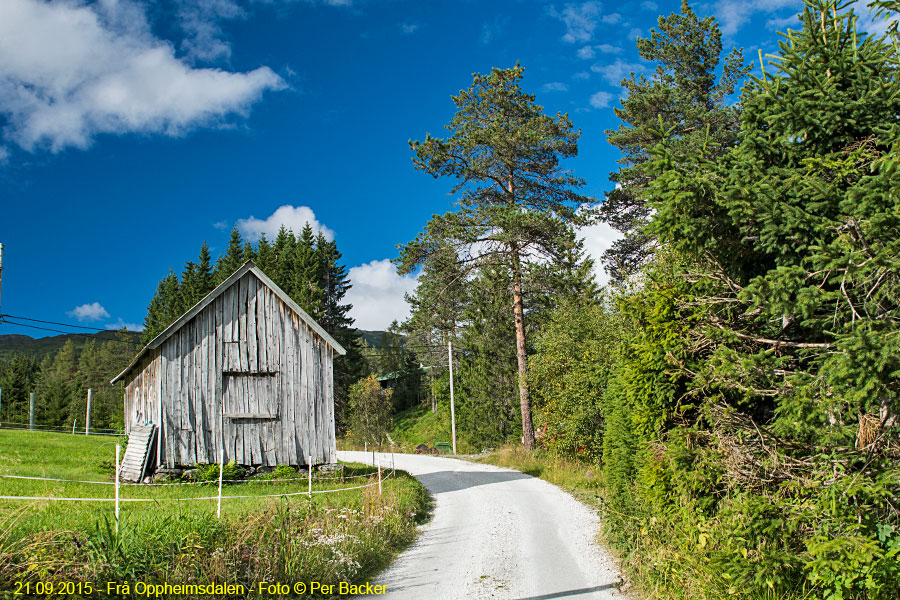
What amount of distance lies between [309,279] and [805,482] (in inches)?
1906

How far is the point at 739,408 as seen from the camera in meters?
7.38

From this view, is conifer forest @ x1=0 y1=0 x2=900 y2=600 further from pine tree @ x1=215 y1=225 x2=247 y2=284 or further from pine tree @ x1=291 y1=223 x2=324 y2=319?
pine tree @ x1=215 y1=225 x2=247 y2=284

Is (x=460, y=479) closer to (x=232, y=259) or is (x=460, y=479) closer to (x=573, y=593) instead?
(x=573, y=593)

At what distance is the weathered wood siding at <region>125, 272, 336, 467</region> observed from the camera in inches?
675

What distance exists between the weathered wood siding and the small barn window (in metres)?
0.03

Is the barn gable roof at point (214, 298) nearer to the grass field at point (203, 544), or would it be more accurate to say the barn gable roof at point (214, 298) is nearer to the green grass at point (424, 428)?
the grass field at point (203, 544)

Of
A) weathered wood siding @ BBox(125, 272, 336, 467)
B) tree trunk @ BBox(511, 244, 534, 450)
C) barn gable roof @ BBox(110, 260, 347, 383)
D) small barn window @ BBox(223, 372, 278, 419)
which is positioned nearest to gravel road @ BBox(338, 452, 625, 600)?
weathered wood siding @ BBox(125, 272, 336, 467)

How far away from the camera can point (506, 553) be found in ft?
31.6

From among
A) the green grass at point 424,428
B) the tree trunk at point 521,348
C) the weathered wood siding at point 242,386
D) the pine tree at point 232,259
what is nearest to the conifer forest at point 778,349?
the weathered wood siding at point 242,386

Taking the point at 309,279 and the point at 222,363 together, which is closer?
the point at 222,363

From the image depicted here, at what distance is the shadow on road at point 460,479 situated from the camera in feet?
61.2

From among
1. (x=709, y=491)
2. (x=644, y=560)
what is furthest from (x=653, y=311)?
(x=644, y=560)

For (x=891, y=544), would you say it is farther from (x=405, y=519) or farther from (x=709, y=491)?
(x=405, y=519)

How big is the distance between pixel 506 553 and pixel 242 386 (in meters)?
10.9
